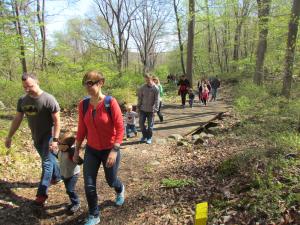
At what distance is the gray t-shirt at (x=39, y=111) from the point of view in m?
4.34

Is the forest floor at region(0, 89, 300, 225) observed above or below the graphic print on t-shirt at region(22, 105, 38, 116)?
below

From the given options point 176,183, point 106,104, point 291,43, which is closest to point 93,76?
point 106,104

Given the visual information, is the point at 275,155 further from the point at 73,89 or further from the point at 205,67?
the point at 205,67

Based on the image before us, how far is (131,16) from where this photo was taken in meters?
34.8

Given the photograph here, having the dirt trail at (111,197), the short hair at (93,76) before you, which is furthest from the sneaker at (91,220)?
the short hair at (93,76)

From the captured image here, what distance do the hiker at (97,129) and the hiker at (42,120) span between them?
2.61 feet

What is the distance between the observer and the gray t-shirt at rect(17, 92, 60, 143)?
14.2 feet

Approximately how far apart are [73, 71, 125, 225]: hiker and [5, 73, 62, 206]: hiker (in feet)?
2.61

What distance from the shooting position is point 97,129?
3713mm

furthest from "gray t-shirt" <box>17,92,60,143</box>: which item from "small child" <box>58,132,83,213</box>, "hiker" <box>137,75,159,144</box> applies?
"hiker" <box>137,75,159,144</box>

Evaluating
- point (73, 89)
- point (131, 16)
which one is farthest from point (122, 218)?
point (131, 16)

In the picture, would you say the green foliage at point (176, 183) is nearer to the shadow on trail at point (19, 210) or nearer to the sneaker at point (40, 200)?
the shadow on trail at point (19, 210)

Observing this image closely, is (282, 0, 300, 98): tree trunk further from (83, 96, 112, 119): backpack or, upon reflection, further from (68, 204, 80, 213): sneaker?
(68, 204, 80, 213): sneaker

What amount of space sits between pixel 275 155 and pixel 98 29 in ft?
122
